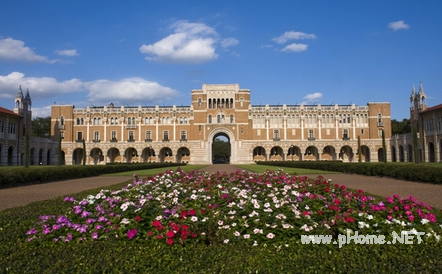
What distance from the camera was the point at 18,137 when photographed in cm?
4922

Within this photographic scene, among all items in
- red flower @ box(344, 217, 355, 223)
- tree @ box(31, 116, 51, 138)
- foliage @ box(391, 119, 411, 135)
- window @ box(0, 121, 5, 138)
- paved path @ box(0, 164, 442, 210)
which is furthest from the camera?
tree @ box(31, 116, 51, 138)

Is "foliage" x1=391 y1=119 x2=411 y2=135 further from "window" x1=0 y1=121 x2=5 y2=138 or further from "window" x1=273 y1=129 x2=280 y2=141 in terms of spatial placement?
"window" x1=0 y1=121 x2=5 y2=138

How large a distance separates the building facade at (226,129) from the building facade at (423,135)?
658 centimetres

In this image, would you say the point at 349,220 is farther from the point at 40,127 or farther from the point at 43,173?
the point at 40,127

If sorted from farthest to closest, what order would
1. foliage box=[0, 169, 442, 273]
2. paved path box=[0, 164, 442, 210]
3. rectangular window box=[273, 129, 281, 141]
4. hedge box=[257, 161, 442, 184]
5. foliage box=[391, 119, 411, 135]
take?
foliage box=[391, 119, 411, 135], rectangular window box=[273, 129, 281, 141], hedge box=[257, 161, 442, 184], paved path box=[0, 164, 442, 210], foliage box=[0, 169, 442, 273]

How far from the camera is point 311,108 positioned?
2549 inches

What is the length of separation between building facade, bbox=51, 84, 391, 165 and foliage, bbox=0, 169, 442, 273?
58.8m

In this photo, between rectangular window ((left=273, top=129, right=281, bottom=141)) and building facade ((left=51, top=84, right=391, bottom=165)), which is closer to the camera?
building facade ((left=51, top=84, right=391, bottom=165))

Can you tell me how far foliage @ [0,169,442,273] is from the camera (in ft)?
12.0

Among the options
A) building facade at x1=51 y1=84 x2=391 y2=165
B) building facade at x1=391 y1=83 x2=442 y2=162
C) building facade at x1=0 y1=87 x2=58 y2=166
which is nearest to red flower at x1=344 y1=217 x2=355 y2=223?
building facade at x1=391 y1=83 x2=442 y2=162

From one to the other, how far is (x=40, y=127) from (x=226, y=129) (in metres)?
51.1

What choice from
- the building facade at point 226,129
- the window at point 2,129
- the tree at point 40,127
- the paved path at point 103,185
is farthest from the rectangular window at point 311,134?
the tree at point 40,127

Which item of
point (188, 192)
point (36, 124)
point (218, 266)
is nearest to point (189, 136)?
point (36, 124)


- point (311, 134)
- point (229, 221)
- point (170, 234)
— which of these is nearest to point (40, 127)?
point (311, 134)
